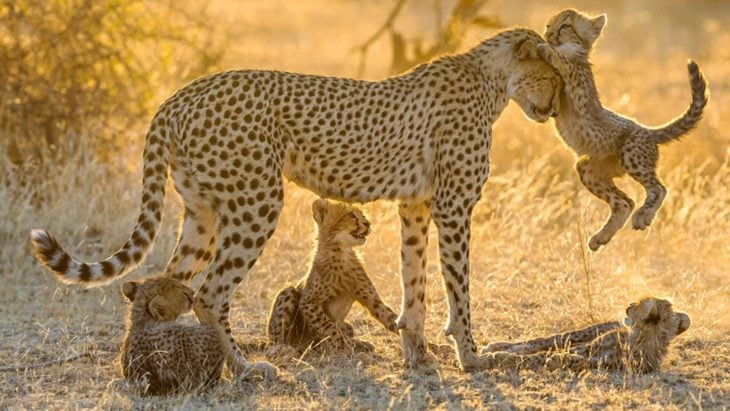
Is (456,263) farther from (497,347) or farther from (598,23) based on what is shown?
(598,23)

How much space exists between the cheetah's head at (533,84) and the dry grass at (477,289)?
716 mm

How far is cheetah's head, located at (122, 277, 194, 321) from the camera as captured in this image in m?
5.27

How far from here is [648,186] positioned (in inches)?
248

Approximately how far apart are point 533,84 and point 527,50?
185mm

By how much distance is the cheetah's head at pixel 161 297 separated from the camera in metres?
5.27

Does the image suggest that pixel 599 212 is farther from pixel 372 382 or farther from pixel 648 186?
pixel 372 382

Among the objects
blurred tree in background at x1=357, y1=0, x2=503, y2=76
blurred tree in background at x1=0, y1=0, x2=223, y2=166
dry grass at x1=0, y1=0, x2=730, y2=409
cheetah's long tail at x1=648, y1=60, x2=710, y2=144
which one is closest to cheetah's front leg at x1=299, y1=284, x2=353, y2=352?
dry grass at x1=0, y1=0, x2=730, y2=409

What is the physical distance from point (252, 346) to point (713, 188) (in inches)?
164

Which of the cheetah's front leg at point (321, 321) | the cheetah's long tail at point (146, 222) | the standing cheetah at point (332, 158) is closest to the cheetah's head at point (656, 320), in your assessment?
the standing cheetah at point (332, 158)

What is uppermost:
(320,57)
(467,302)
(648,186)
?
(320,57)

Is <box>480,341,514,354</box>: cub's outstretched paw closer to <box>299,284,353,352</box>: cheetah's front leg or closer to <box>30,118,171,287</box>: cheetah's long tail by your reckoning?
<box>299,284,353,352</box>: cheetah's front leg

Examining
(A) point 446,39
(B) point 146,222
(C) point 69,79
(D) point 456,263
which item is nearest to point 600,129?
(D) point 456,263

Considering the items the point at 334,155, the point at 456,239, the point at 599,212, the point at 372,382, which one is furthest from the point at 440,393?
the point at 599,212

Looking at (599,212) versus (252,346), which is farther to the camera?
(599,212)
